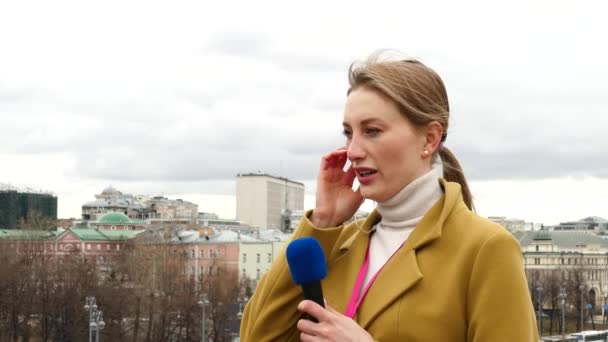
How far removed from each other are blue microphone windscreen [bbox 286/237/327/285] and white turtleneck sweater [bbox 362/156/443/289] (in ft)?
0.68

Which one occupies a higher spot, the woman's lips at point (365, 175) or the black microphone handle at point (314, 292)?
the woman's lips at point (365, 175)

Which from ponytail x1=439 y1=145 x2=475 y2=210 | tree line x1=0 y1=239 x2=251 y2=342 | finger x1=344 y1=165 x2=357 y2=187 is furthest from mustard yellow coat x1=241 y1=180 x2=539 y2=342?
tree line x1=0 y1=239 x2=251 y2=342

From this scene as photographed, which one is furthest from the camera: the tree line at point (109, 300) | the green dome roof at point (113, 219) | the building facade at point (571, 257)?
the green dome roof at point (113, 219)

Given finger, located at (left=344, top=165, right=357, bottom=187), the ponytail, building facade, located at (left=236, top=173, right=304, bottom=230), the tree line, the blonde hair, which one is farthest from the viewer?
building facade, located at (left=236, top=173, right=304, bottom=230)

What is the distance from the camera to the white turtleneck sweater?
213cm

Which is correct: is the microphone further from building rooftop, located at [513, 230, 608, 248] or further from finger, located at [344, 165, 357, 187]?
building rooftop, located at [513, 230, 608, 248]

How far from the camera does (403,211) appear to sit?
7.03ft

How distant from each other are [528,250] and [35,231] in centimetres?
3373

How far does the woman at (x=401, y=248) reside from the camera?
77.4 inches

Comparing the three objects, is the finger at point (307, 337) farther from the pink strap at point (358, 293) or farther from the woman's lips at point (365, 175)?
the woman's lips at point (365, 175)

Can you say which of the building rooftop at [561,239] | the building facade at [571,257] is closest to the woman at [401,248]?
the building facade at [571,257]

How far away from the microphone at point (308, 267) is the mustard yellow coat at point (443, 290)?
0.15 metres

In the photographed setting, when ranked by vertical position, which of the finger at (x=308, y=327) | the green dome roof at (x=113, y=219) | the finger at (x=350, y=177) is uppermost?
the green dome roof at (x=113, y=219)

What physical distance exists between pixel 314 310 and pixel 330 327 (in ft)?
0.15
